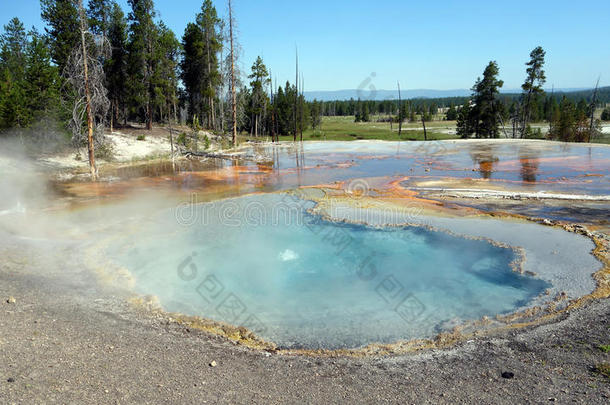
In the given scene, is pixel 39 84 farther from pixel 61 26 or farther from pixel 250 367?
pixel 250 367

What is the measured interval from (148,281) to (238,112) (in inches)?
1206

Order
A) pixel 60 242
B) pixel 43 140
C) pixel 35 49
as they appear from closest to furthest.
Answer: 1. pixel 60 242
2. pixel 35 49
3. pixel 43 140

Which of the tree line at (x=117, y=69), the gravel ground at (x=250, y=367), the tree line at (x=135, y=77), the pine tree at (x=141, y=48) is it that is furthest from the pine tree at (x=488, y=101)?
the gravel ground at (x=250, y=367)

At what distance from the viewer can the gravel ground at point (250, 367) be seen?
4820 millimetres

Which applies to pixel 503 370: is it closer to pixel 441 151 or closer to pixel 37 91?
pixel 37 91

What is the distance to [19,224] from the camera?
1232 cm

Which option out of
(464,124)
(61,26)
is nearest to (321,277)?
(61,26)

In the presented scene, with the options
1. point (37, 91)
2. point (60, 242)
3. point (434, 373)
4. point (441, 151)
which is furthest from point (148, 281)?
point (441, 151)

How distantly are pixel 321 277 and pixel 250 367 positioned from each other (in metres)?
4.02

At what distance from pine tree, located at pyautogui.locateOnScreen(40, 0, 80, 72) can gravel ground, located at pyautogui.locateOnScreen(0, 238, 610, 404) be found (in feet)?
80.1

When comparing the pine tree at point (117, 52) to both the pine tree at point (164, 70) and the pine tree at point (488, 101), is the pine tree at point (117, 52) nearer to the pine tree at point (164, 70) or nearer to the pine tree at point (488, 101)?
the pine tree at point (164, 70)

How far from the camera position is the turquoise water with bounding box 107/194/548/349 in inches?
288

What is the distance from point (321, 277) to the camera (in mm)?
9383

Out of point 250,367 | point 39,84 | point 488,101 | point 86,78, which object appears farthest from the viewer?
point 488,101
